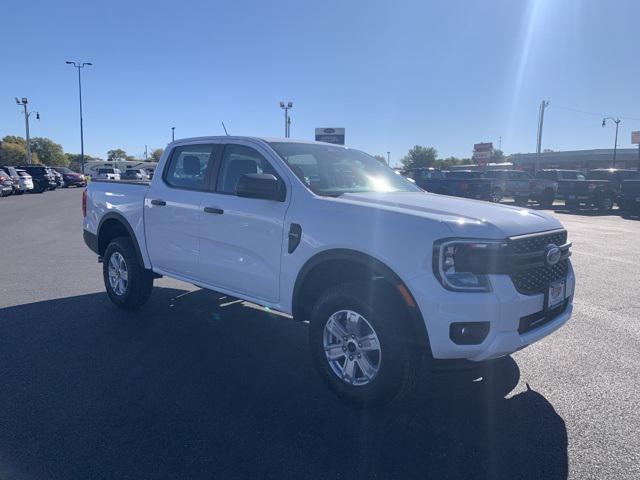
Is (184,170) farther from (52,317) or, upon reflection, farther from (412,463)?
(412,463)

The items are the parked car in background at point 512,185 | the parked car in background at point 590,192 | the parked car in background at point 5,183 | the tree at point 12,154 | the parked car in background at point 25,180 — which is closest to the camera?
the parked car in background at point 590,192

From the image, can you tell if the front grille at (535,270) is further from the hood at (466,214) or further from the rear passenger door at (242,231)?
the rear passenger door at (242,231)

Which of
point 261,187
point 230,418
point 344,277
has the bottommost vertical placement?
point 230,418

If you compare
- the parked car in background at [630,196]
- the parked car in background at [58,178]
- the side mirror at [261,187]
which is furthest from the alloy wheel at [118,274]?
the parked car in background at [58,178]

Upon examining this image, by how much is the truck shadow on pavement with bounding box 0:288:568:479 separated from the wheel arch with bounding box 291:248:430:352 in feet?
2.12

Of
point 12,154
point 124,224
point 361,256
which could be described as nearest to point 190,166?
point 124,224

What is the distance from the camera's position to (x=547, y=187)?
26203 millimetres

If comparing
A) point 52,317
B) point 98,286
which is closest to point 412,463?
point 52,317

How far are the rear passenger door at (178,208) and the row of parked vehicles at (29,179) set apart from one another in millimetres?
25607

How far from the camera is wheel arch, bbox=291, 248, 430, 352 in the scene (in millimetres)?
3519

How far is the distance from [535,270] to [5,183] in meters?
29.8

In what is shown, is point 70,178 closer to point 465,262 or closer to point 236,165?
point 236,165

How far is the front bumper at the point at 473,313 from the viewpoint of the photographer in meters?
3.34

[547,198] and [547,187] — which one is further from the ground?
[547,187]
